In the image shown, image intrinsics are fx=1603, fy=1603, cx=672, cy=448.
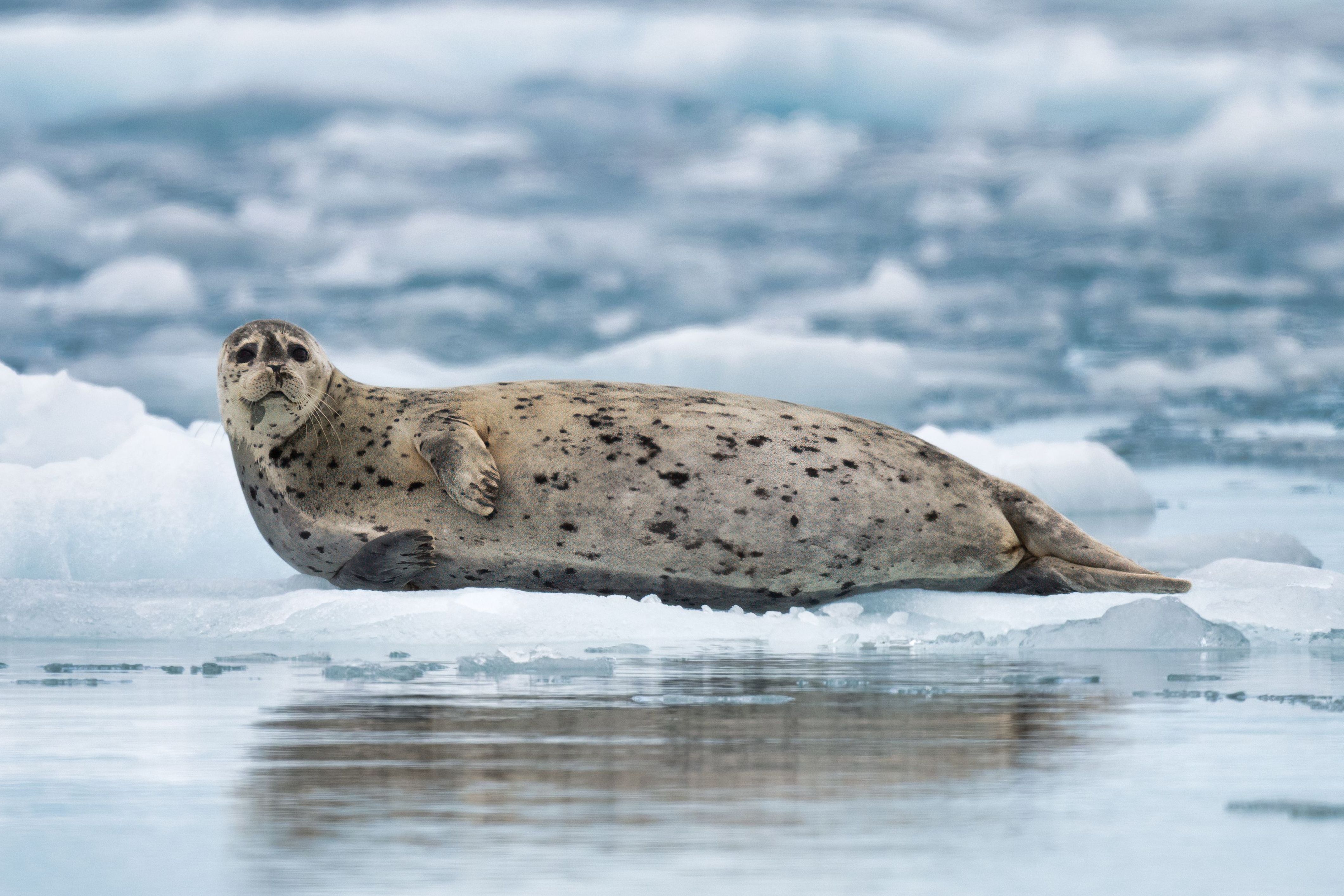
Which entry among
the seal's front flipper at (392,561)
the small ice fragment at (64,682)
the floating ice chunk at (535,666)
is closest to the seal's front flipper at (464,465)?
the seal's front flipper at (392,561)

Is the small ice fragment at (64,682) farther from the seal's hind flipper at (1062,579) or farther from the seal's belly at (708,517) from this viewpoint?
the seal's hind flipper at (1062,579)

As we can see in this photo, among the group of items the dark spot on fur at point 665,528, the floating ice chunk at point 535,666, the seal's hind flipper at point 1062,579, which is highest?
the dark spot on fur at point 665,528

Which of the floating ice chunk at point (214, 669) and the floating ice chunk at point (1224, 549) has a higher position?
the floating ice chunk at point (1224, 549)

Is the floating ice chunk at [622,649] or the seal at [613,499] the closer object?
the floating ice chunk at [622,649]

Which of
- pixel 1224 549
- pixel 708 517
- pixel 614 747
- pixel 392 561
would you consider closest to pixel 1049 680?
pixel 614 747

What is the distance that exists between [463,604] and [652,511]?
1400 millimetres

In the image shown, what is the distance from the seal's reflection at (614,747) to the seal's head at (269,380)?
3.86 m

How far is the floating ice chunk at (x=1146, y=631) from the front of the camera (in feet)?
22.6

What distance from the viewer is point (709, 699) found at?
4820 millimetres

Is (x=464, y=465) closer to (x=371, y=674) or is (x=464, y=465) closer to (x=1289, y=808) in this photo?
(x=371, y=674)

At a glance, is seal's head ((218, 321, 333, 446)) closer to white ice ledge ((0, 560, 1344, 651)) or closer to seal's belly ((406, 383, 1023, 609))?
seal's belly ((406, 383, 1023, 609))

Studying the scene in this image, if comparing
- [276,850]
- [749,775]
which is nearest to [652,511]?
[749,775]

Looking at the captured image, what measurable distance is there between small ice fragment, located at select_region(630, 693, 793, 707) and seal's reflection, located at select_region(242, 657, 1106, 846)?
6cm

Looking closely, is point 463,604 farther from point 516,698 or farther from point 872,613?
point 516,698
